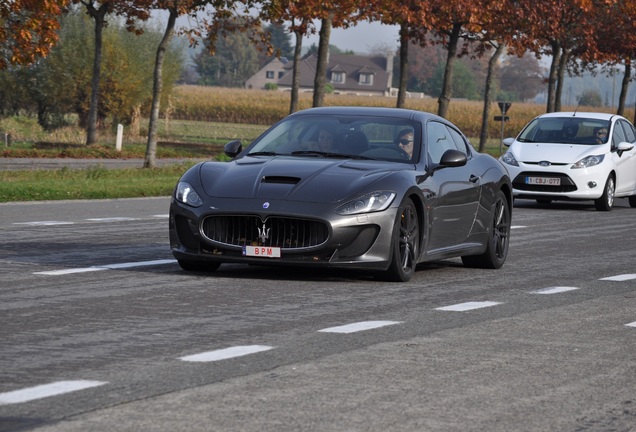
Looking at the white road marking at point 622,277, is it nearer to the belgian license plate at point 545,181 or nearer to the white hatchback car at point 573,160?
the white hatchback car at point 573,160

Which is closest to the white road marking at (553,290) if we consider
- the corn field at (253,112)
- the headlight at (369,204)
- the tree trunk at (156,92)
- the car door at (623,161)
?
the headlight at (369,204)

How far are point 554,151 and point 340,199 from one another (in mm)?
14508

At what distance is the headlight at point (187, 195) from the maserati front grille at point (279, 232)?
1.11 feet

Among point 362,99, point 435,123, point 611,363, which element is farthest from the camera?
point 362,99

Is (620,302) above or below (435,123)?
below

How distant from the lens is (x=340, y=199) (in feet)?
37.9

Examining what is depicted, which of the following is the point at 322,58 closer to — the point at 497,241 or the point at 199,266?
the point at 497,241

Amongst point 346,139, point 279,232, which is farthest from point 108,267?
point 346,139

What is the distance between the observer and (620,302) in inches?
451

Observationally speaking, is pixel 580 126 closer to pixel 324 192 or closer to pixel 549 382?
pixel 324 192

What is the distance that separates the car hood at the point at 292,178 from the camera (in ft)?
38.1

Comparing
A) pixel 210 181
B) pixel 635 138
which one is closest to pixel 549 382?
pixel 210 181

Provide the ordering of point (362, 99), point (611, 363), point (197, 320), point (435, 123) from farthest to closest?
point (362, 99) < point (435, 123) < point (197, 320) < point (611, 363)

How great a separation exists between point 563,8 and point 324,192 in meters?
Result: 38.3
